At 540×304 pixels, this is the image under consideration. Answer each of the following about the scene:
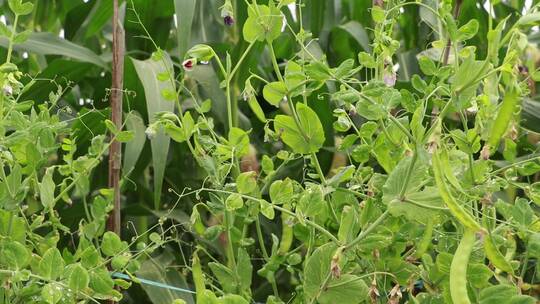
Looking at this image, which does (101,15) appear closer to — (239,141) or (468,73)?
(239,141)

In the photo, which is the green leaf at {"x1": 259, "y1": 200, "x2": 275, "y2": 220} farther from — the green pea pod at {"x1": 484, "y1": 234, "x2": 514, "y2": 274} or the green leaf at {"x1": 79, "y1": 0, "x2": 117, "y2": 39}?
the green leaf at {"x1": 79, "y1": 0, "x2": 117, "y2": 39}

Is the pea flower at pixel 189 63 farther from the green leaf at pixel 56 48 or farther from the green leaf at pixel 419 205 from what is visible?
the green leaf at pixel 56 48

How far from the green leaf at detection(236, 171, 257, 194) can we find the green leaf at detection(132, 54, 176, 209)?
34cm

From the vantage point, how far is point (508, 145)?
72cm

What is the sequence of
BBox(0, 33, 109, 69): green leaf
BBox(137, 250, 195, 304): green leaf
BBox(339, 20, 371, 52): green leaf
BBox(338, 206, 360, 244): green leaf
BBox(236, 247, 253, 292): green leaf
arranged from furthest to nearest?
1. BBox(339, 20, 371, 52): green leaf
2. BBox(0, 33, 109, 69): green leaf
3. BBox(137, 250, 195, 304): green leaf
4. BBox(236, 247, 253, 292): green leaf
5. BBox(338, 206, 360, 244): green leaf

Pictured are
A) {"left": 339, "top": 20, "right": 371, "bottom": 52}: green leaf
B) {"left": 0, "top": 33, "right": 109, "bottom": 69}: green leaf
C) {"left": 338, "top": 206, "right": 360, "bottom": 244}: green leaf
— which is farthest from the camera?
{"left": 339, "top": 20, "right": 371, "bottom": 52}: green leaf

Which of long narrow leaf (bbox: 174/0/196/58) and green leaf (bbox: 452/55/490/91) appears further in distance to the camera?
long narrow leaf (bbox: 174/0/196/58)

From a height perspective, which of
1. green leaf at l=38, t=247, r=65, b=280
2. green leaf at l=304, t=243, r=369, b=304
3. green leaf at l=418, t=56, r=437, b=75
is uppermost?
green leaf at l=418, t=56, r=437, b=75

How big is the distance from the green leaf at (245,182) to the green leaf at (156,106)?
0.34m

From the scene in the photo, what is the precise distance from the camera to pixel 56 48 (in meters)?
1.23

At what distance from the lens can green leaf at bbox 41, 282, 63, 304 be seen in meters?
0.53

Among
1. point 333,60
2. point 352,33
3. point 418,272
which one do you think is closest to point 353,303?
point 418,272

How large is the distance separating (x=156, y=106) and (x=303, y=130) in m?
0.48

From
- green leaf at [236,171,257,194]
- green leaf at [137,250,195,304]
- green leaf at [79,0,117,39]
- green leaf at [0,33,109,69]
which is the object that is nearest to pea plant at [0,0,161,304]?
green leaf at [236,171,257,194]
